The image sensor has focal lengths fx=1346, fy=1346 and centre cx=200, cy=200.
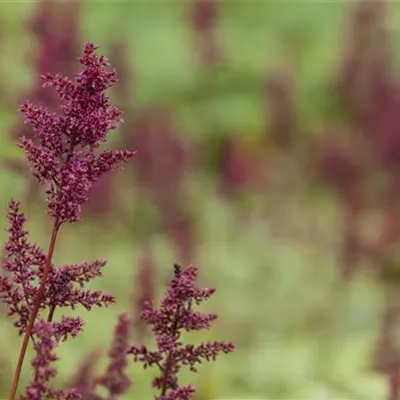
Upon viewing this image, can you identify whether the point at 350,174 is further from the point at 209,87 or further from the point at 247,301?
the point at 209,87

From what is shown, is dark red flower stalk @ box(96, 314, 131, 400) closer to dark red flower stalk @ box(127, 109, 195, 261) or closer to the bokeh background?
the bokeh background

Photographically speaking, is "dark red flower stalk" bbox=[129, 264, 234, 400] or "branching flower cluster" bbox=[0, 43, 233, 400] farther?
"dark red flower stalk" bbox=[129, 264, 234, 400]

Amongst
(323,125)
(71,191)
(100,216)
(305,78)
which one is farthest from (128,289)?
(305,78)

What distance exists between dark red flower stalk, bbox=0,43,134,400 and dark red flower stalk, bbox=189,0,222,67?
7103 millimetres

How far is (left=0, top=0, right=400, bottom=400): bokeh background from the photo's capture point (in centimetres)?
566

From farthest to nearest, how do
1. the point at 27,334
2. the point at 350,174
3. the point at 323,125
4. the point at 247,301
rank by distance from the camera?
the point at 323,125 → the point at 350,174 → the point at 247,301 → the point at 27,334

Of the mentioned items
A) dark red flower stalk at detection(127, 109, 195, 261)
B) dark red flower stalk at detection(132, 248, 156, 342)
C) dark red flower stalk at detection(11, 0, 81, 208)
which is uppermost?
dark red flower stalk at detection(127, 109, 195, 261)

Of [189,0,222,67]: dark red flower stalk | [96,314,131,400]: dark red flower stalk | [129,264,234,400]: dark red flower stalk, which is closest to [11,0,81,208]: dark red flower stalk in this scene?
[96,314,131,400]: dark red flower stalk

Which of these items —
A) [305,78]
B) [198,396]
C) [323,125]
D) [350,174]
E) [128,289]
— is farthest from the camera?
[305,78]

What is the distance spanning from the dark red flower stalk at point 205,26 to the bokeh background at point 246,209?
0.08 ft

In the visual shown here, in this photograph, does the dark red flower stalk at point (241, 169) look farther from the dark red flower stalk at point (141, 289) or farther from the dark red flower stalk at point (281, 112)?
the dark red flower stalk at point (141, 289)

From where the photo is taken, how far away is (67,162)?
2443 millimetres

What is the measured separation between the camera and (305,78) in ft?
47.1

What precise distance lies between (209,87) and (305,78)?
1448mm
